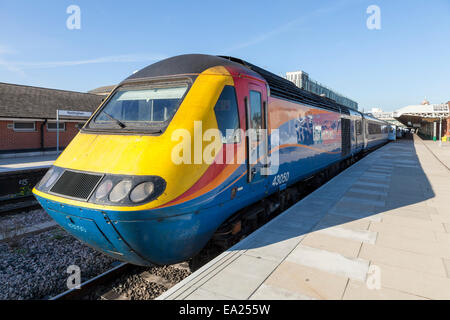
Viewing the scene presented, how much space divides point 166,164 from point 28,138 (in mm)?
24903

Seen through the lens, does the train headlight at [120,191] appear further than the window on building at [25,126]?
No

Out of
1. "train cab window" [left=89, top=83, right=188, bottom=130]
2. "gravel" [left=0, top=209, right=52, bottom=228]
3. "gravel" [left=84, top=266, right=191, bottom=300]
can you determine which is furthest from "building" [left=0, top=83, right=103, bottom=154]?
"gravel" [left=84, top=266, right=191, bottom=300]

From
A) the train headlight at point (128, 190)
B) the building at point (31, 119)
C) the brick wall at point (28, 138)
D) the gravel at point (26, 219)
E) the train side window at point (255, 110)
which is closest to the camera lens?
the train headlight at point (128, 190)

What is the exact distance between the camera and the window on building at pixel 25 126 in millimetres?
22778

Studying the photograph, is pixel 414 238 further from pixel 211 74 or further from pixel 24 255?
pixel 24 255

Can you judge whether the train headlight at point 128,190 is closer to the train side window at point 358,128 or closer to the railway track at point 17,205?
the railway track at point 17,205

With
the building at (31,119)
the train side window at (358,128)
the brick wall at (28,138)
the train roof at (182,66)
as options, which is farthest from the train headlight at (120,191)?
the brick wall at (28,138)

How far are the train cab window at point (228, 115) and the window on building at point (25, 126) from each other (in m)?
24.2

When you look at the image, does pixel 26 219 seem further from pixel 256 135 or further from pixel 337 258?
pixel 337 258

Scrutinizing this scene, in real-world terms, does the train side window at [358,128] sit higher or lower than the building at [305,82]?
lower

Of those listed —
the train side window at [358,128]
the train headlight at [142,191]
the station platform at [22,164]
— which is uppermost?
the train side window at [358,128]

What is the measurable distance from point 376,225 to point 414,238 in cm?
77

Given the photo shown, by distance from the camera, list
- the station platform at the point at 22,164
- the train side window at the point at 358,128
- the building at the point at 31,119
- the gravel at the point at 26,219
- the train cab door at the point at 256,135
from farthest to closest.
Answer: the building at the point at 31,119 < the train side window at the point at 358,128 < the station platform at the point at 22,164 < the gravel at the point at 26,219 < the train cab door at the point at 256,135
